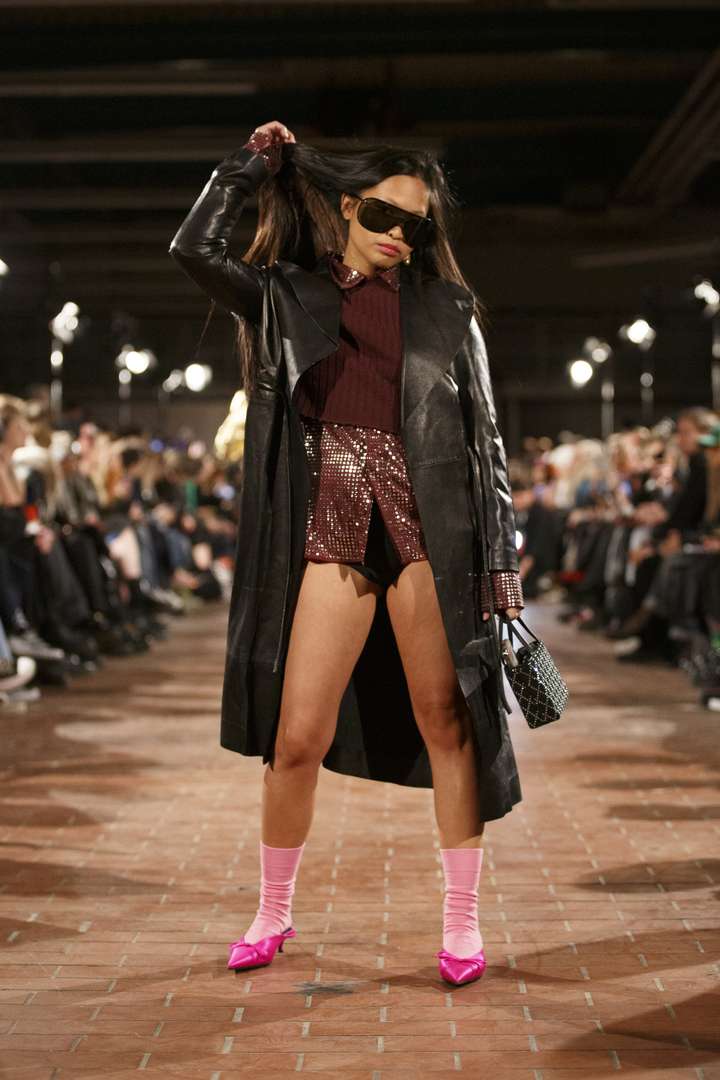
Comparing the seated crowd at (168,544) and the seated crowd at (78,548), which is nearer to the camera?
the seated crowd at (78,548)

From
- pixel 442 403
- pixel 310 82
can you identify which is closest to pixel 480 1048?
pixel 442 403

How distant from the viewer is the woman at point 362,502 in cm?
307

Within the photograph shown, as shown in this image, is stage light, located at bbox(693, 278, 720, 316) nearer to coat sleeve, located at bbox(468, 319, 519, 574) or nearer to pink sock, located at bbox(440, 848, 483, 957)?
coat sleeve, located at bbox(468, 319, 519, 574)

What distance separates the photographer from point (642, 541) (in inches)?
417

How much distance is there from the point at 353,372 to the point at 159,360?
1090 inches

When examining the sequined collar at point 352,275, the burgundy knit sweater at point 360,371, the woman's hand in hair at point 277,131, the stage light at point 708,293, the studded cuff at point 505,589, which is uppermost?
the stage light at point 708,293

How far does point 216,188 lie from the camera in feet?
10.1

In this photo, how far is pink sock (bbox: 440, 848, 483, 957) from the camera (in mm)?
3146

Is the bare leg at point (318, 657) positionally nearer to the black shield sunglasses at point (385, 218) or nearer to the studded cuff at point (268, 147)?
the black shield sunglasses at point (385, 218)

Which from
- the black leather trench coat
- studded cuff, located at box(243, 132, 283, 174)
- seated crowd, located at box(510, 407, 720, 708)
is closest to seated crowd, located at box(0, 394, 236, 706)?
seated crowd, located at box(510, 407, 720, 708)

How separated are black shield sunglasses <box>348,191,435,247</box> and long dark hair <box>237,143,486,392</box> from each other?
0.06 m

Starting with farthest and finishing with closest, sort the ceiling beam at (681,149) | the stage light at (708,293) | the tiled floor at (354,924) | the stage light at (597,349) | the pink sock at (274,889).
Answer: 1. the stage light at (597,349)
2. the ceiling beam at (681,149)
3. the stage light at (708,293)
4. the pink sock at (274,889)
5. the tiled floor at (354,924)

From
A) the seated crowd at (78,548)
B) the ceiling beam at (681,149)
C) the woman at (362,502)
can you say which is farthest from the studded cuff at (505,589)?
the ceiling beam at (681,149)

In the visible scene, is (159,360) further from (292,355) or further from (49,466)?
(292,355)
